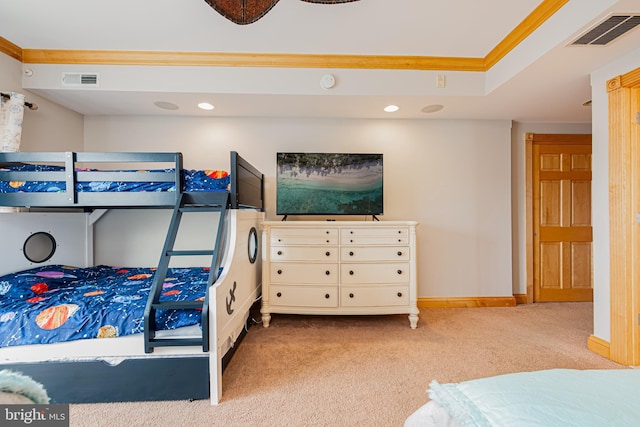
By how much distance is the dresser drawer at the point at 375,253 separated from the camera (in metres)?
2.67

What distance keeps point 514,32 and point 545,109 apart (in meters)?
1.27

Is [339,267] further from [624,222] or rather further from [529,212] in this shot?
[529,212]

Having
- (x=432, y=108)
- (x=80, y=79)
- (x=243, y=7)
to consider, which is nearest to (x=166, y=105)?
(x=80, y=79)

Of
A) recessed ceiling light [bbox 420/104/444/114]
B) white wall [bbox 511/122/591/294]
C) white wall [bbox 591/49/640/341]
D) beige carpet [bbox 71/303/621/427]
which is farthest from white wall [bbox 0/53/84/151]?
white wall [bbox 511/122/591/294]

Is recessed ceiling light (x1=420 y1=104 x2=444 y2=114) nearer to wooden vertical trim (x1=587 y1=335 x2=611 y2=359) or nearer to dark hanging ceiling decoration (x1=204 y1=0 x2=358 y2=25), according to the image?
dark hanging ceiling decoration (x1=204 y1=0 x2=358 y2=25)


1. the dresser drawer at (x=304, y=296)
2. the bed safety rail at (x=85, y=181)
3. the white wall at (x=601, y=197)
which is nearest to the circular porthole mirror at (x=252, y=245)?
the dresser drawer at (x=304, y=296)

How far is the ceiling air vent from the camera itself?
1586mm

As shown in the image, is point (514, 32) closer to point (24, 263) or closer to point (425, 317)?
point (425, 317)

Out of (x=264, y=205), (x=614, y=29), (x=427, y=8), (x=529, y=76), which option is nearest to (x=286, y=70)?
(x=427, y=8)

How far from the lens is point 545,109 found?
2973 mm

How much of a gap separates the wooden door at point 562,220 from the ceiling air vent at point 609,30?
1.84 metres

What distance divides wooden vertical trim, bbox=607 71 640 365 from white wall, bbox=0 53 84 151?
4.71m

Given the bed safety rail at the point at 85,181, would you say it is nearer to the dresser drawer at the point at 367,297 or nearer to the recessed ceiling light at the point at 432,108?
the dresser drawer at the point at 367,297

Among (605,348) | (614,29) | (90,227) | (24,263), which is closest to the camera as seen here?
(614,29)
